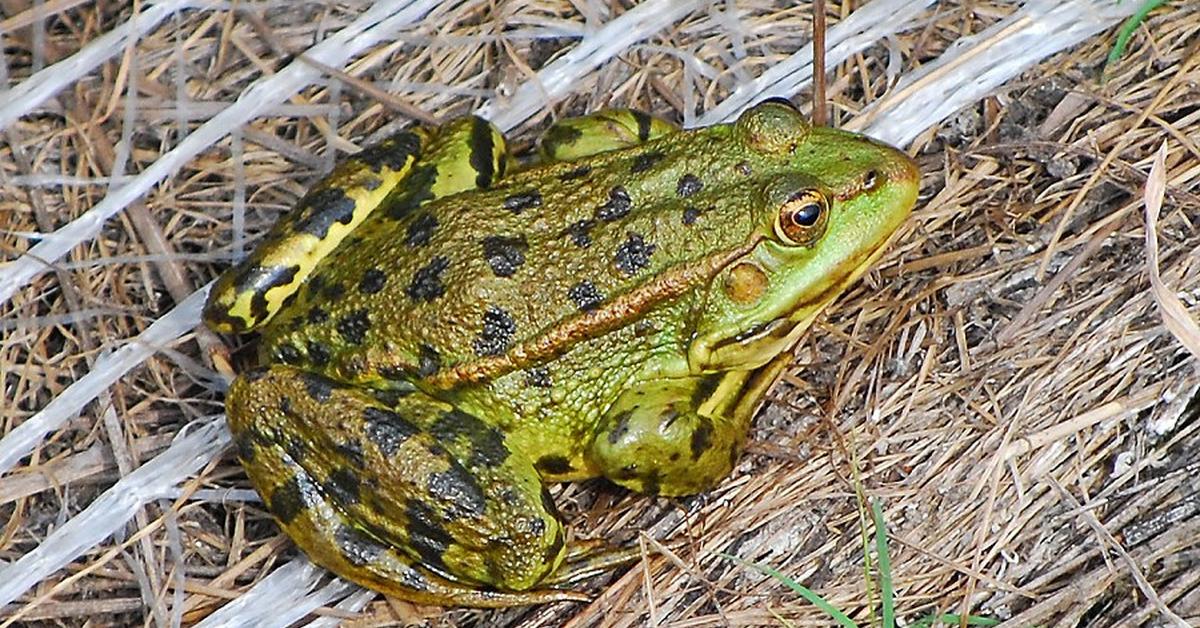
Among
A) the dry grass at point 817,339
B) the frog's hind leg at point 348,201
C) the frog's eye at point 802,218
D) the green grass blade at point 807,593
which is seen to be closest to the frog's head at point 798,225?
the frog's eye at point 802,218

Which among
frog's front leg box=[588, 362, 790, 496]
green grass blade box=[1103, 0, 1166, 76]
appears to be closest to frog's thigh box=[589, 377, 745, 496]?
frog's front leg box=[588, 362, 790, 496]

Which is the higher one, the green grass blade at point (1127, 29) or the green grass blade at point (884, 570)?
the green grass blade at point (1127, 29)

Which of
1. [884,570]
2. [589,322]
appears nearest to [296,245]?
[589,322]

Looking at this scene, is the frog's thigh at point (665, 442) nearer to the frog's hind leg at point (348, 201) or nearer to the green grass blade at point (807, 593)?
the green grass blade at point (807, 593)

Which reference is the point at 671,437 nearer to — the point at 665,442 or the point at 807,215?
the point at 665,442

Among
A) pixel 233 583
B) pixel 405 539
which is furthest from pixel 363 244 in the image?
pixel 233 583

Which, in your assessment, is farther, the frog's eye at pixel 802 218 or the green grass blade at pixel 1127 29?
the green grass blade at pixel 1127 29

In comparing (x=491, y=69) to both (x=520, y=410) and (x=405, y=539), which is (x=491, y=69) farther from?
(x=405, y=539)
